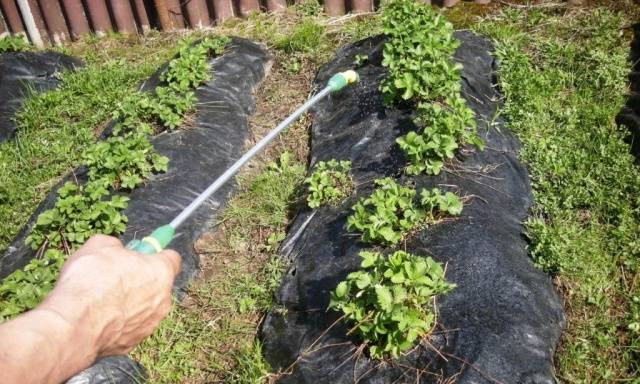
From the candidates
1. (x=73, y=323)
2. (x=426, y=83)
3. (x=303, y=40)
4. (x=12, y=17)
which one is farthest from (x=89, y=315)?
(x=12, y=17)

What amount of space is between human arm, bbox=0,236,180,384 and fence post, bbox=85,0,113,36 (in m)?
6.36

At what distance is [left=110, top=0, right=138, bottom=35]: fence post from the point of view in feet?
24.8

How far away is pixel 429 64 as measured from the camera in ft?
15.0

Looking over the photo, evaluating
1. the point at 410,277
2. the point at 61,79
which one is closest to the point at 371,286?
the point at 410,277

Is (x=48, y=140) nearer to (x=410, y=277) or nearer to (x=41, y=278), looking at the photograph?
(x=41, y=278)

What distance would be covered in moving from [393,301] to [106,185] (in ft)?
8.47

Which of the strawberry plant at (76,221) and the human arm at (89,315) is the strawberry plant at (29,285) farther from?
the human arm at (89,315)

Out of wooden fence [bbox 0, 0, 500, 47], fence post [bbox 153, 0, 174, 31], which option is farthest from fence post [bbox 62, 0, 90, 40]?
fence post [bbox 153, 0, 174, 31]

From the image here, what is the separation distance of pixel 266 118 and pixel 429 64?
6.43 ft

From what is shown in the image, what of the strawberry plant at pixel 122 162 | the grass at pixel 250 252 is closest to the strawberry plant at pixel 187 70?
the grass at pixel 250 252

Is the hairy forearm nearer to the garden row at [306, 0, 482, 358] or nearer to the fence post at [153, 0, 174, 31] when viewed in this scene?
the garden row at [306, 0, 482, 358]

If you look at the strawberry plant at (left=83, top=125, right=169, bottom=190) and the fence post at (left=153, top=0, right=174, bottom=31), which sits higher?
the fence post at (left=153, top=0, right=174, bottom=31)

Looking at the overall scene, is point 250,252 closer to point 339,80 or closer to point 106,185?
point 106,185

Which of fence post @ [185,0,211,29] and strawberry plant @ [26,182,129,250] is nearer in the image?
strawberry plant @ [26,182,129,250]
